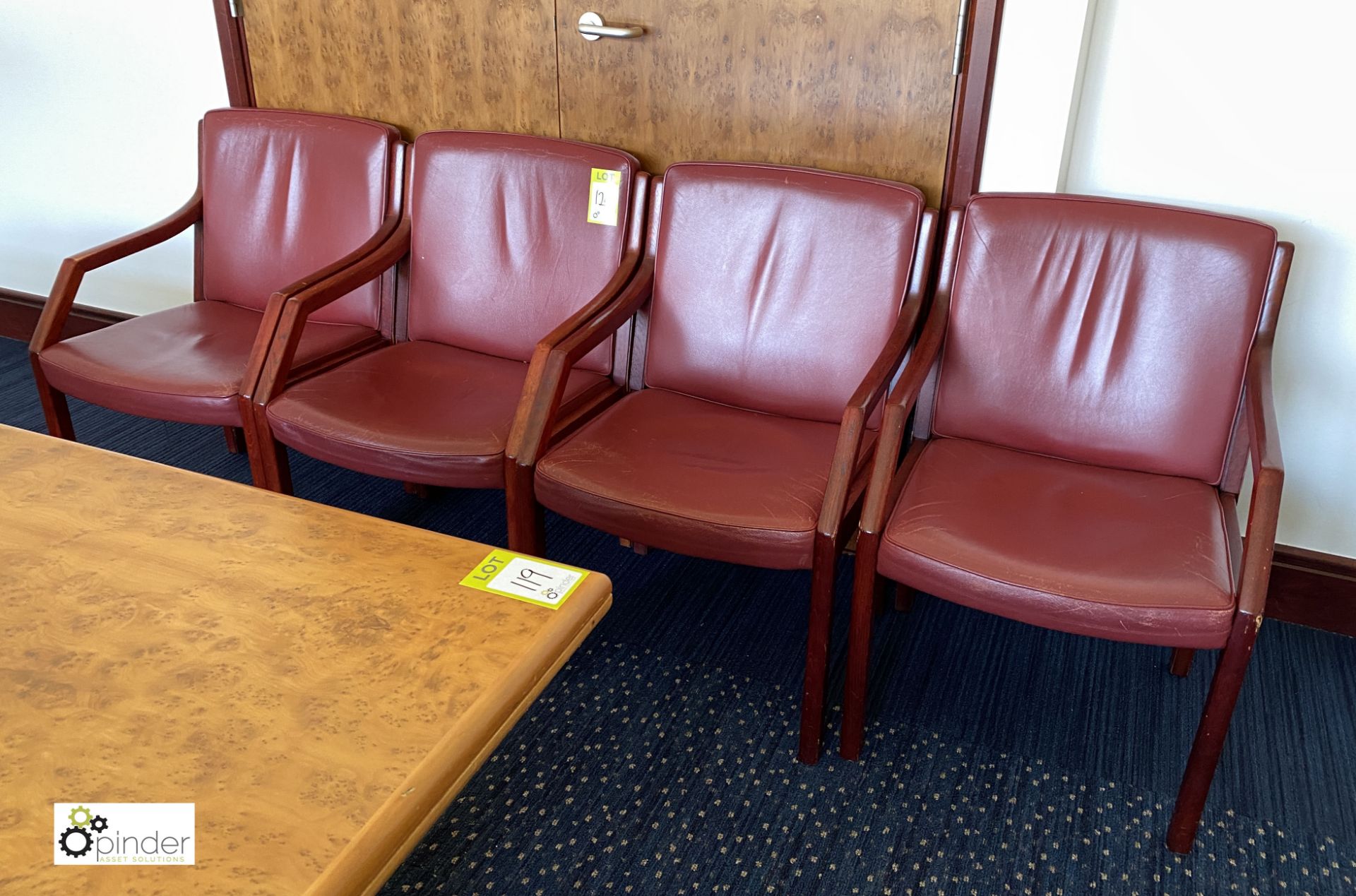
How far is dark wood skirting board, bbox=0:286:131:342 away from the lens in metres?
3.38

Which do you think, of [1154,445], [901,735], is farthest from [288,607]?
[1154,445]

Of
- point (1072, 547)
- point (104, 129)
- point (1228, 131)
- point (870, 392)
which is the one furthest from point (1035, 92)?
point (104, 129)

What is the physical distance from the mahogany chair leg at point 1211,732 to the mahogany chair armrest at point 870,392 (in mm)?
566

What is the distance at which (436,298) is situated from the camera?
2.43 metres

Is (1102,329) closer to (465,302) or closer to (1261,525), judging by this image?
(1261,525)

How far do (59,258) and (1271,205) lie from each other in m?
3.39

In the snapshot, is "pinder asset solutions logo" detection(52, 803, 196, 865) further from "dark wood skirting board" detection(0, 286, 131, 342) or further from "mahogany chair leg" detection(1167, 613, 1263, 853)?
"dark wood skirting board" detection(0, 286, 131, 342)

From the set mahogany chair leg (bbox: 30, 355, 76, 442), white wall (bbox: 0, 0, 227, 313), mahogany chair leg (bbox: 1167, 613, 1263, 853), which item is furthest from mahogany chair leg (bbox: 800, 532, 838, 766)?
white wall (bbox: 0, 0, 227, 313)

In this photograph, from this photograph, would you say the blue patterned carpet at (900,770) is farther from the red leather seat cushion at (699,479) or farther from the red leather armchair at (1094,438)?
the red leather seat cushion at (699,479)

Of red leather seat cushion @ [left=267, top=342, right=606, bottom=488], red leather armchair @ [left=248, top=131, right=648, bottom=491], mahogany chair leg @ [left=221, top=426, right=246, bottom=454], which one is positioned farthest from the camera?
mahogany chair leg @ [left=221, top=426, right=246, bottom=454]

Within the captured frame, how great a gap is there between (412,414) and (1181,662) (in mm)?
1586

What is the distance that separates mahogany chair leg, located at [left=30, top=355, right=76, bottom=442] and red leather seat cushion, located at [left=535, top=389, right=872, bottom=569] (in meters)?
1.26

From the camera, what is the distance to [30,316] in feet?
11.6

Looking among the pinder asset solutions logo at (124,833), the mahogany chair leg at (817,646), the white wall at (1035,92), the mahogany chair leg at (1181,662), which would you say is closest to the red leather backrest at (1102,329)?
the white wall at (1035,92)
